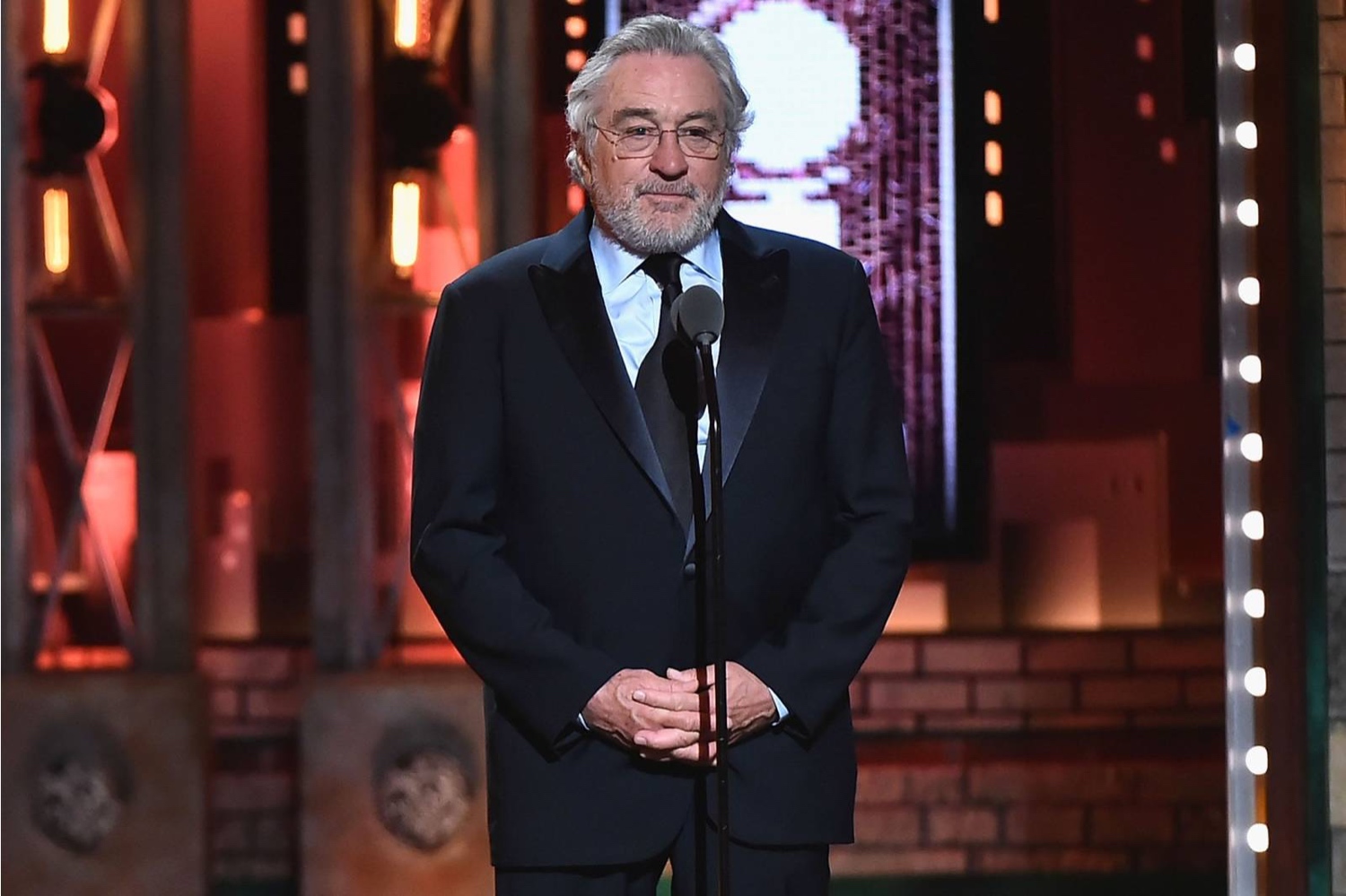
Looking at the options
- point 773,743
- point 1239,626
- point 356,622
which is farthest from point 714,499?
point 356,622

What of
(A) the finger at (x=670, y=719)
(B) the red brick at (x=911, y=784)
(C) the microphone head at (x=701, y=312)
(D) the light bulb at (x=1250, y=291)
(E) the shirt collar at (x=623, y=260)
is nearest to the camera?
(C) the microphone head at (x=701, y=312)

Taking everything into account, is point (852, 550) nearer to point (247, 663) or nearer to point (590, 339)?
point (590, 339)

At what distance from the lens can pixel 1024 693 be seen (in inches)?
166

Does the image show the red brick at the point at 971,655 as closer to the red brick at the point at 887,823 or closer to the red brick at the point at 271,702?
the red brick at the point at 887,823

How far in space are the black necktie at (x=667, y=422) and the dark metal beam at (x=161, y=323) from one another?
234 cm

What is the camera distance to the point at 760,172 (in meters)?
4.20

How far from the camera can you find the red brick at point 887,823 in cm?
419

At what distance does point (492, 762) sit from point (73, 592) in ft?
8.32

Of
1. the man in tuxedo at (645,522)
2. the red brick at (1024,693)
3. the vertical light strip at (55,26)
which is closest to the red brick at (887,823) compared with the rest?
the red brick at (1024,693)

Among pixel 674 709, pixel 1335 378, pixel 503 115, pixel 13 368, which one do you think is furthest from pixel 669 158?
pixel 13 368

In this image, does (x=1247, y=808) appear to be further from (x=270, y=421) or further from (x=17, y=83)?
(x=17, y=83)

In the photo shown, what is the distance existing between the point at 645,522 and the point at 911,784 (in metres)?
2.53

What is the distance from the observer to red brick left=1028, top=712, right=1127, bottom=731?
422cm

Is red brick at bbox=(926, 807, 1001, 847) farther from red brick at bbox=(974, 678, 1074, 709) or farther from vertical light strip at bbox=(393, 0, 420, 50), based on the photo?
vertical light strip at bbox=(393, 0, 420, 50)
